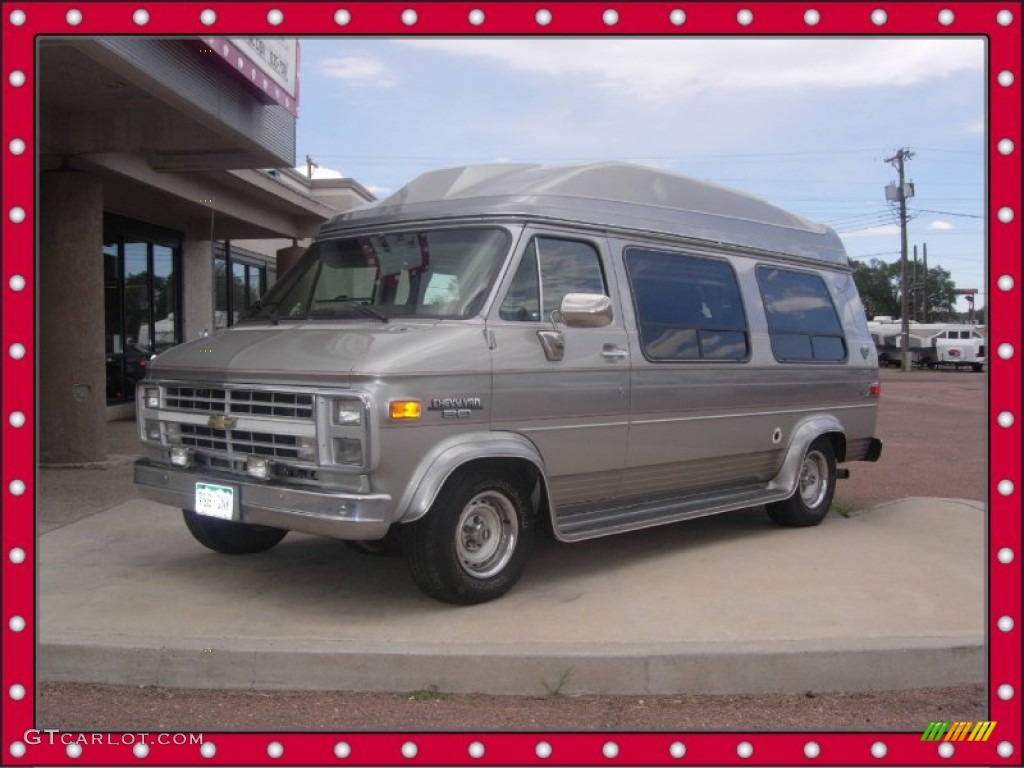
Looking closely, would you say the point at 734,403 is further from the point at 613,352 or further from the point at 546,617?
the point at 546,617

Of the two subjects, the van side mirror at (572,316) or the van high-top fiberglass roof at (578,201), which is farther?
the van high-top fiberglass roof at (578,201)

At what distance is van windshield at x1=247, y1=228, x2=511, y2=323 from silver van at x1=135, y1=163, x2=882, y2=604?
0.01 meters

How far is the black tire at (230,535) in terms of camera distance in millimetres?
6211

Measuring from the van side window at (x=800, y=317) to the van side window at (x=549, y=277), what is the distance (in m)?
2.00

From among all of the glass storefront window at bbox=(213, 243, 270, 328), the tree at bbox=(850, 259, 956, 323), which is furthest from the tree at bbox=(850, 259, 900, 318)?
the glass storefront window at bbox=(213, 243, 270, 328)

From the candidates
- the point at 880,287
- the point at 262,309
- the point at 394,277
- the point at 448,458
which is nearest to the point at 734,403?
the point at 394,277

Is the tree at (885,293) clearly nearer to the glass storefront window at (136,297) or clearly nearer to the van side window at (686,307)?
the glass storefront window at (136,297)

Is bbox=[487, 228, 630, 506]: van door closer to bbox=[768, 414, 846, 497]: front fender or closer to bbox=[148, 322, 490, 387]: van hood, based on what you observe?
bbox=[148, 322, 490, 387]: van hood

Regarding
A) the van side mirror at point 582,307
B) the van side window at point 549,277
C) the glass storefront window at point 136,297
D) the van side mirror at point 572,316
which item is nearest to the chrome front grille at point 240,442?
the van side window at point 549,277

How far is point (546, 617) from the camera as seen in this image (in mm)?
5176

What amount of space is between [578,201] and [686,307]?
1.19 meters

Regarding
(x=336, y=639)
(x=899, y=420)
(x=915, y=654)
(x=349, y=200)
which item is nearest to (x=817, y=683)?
(x=915, y=654)

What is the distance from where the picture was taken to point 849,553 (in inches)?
265
